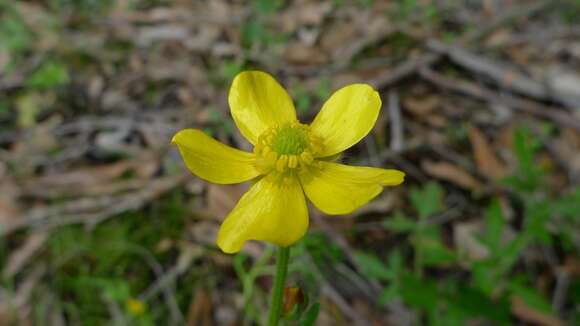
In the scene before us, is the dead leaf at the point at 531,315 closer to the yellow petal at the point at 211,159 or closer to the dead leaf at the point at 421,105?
the dead leaf at the point at 421,105

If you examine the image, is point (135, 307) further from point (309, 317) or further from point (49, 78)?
point (49, 78)

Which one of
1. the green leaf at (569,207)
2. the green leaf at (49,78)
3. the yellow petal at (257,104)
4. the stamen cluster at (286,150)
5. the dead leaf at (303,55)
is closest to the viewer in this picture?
the stamen cluster at (286,150)

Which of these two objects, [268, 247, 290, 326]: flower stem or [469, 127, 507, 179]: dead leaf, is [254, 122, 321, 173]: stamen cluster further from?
[469, 127, 507, 179]: dead leaf

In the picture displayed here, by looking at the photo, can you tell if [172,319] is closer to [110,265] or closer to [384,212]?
[110,265]

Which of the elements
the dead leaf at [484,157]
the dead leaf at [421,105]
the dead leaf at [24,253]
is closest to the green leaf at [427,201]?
the dead leaf at [484,157]

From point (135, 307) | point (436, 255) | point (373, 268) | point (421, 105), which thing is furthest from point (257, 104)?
point (421, 105)

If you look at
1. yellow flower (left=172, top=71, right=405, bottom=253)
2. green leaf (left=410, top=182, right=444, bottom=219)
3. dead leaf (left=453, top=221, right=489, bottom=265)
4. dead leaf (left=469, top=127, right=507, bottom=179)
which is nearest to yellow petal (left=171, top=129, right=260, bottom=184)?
yellow flower (left=172, top=71, right=405, bottom=253)
